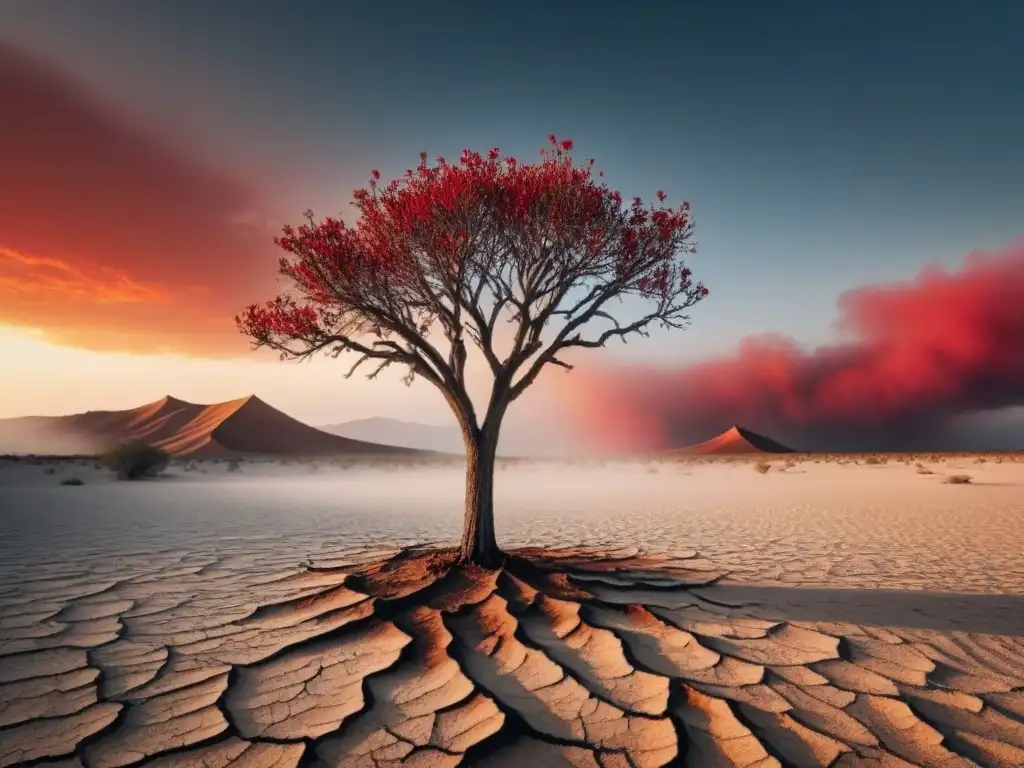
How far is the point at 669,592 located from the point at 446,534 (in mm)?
6035

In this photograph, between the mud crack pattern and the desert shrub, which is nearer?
the mud crack pattern

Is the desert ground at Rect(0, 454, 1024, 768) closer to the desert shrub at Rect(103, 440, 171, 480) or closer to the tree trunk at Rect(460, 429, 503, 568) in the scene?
the tree trunk at Rect(460, 429, 503, 568)

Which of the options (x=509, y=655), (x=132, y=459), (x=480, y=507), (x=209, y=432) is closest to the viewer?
(x=509, y=655)

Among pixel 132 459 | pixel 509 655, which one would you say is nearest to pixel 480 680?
pixel 509 655

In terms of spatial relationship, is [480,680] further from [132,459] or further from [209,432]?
[209,432]

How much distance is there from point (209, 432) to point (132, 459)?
46.2 metres

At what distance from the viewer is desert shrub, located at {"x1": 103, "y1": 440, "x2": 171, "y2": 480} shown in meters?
29.1

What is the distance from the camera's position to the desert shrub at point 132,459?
29.1 metres

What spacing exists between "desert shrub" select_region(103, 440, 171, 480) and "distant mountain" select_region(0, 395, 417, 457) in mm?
36471

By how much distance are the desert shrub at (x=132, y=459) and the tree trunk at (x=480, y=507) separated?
93.6ft

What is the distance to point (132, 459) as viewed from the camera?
29.1 meters

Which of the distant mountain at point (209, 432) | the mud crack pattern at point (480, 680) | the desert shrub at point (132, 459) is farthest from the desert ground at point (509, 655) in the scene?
the distant mountain at point (209, 432)

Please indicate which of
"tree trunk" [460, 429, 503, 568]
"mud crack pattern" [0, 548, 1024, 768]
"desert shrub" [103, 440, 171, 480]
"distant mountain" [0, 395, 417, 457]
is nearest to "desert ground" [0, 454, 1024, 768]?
"mud crack pattern" [0, 548, 1024, 768]

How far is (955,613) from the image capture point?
19.7 feet
